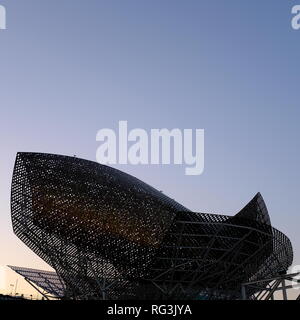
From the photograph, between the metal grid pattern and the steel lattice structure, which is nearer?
the steel lattice structure

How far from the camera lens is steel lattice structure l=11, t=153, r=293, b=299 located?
4475 cm

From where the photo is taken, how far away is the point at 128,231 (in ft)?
153

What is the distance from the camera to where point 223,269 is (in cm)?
4750

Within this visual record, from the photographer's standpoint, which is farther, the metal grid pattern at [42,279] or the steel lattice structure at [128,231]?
the metal grid pattern at [42,279]

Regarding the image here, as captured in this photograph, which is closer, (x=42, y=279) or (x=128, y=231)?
(x=128, y=231)

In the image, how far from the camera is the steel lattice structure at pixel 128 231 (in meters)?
44.8

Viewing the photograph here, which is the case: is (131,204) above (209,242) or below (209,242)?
above

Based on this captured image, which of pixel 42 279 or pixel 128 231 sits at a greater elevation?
pixel 128 231
